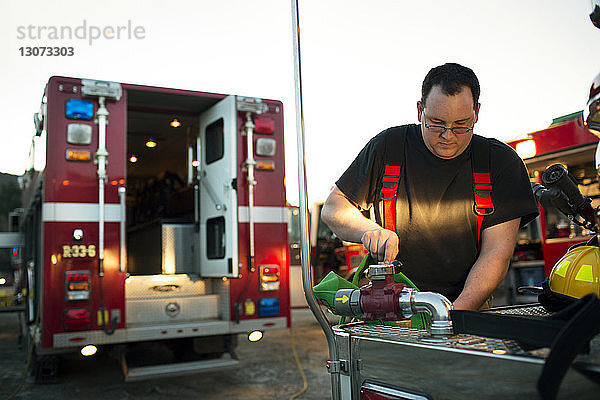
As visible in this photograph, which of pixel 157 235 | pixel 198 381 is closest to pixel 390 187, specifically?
pixel 198 381

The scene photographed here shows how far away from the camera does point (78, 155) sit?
5.23 m

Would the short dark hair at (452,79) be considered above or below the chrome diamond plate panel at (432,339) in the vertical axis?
above

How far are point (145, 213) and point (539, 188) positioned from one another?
869cm

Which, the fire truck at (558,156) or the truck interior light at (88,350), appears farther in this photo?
the fire truck at (558,156)

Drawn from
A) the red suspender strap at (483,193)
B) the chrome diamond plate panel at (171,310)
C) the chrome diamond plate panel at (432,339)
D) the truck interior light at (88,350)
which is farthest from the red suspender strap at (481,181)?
the chrome diamond plate panel at (171,310)

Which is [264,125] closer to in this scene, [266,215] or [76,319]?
[266,215]

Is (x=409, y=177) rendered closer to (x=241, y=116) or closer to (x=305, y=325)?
(x=241, y=116)

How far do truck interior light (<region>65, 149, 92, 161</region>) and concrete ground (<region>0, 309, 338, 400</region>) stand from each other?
2156 millimetres

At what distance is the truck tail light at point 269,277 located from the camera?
592 centimetres

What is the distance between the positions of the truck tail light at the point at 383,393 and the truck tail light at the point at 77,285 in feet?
14.2

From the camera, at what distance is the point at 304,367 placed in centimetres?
688

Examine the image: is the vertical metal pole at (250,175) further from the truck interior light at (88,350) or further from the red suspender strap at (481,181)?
the red suspender strap at (481,181)

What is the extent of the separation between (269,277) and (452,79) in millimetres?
4359

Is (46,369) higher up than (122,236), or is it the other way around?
(122,236)
